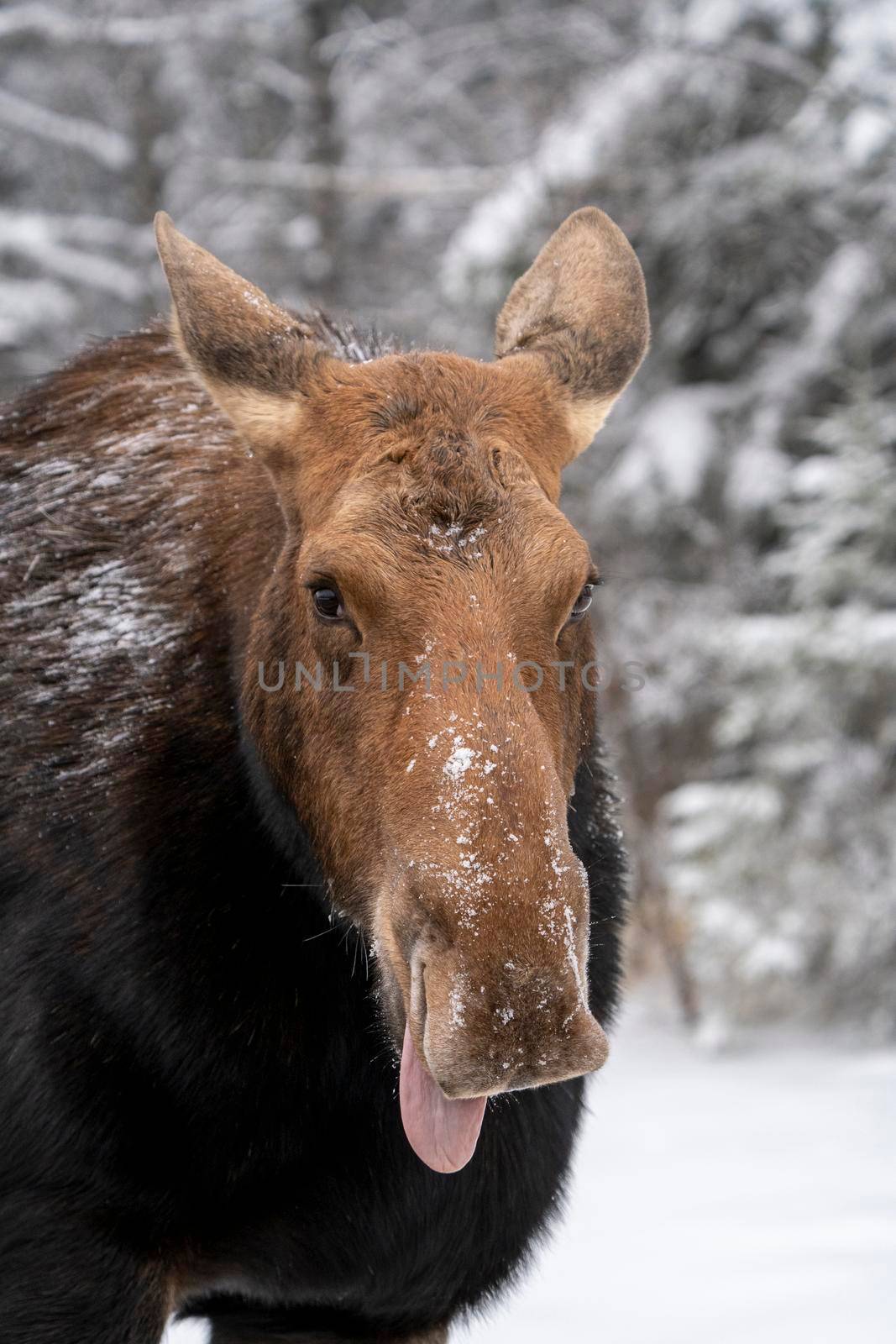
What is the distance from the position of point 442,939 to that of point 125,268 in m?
16.6

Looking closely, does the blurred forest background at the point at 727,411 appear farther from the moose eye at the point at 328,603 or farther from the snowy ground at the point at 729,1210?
the moose eye at the point at 328,603

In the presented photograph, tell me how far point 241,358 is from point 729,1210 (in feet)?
15.5

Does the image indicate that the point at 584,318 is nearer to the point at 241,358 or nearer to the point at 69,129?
the point at 241,358

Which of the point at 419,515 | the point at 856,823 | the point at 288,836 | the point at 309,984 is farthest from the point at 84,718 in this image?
the point at 856,823

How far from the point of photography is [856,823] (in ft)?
29.4

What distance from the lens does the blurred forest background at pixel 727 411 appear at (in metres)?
8.91

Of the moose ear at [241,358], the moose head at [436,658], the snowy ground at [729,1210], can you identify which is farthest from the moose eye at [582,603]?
the snowy ground at [729,1210]

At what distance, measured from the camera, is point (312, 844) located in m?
2.96

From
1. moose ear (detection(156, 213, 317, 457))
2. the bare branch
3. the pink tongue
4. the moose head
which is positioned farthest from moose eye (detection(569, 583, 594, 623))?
the bare branch

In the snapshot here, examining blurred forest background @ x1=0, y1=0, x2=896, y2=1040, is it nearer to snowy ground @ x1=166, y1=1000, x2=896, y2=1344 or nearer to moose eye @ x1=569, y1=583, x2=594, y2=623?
snowy ground @ x1=166, y1=1000, x2=896, y2=1344

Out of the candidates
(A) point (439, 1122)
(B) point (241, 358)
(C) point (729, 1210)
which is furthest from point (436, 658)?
(C) point (729, 1210)

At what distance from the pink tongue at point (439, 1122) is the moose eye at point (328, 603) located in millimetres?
804

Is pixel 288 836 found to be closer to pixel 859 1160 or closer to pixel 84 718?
pixel 84 718

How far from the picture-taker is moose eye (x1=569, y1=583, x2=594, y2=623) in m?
2.81
